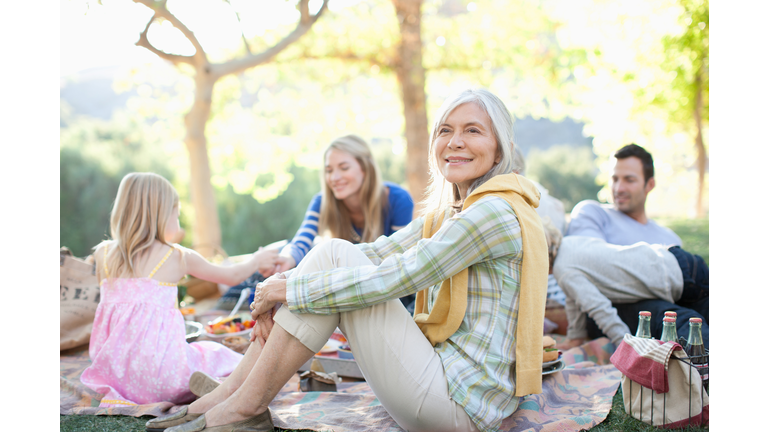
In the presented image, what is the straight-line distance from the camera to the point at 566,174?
1686 centimetres

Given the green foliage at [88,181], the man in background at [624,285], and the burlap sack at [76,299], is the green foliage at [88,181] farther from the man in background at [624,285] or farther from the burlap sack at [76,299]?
the man in background at [624,285]

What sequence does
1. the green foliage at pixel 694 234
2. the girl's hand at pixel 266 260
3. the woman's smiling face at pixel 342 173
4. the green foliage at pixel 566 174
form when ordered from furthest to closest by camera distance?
1. the green foliage at pixel 566 174
2. the green foliage at pixel 694 234
3. the woman's smiling face at pixel 342 173
4. the girl's hand at pixel 266 260

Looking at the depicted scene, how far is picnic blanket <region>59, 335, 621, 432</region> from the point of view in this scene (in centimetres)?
211

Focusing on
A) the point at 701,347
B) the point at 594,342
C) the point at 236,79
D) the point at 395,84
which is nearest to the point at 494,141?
the point at 701,347

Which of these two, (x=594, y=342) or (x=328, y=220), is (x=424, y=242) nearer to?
(x=594, y=342)

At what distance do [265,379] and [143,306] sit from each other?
3.53 feet

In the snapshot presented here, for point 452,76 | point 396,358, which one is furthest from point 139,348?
point 452,76

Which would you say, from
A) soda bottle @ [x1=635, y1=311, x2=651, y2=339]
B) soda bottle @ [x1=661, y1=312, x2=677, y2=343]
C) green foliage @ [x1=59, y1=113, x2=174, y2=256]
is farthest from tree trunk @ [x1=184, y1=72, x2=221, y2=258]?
green foliage @ [x1=59, y1=113, x2=174, y2=256]

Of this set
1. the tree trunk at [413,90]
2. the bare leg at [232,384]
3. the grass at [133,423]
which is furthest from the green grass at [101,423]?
the tree trunk at [413,90]

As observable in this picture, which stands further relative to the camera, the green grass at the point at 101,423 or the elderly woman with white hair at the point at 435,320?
the green grass at the point at 101,423

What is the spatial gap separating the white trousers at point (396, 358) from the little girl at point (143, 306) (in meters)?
1.06

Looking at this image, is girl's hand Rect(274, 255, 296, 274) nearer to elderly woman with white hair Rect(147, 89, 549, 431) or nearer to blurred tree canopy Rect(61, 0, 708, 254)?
elderly woman with white hair Rect(147, 89, 549, 431)

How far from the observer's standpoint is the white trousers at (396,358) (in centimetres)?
175

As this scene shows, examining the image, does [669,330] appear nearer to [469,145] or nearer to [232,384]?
[469,145]
